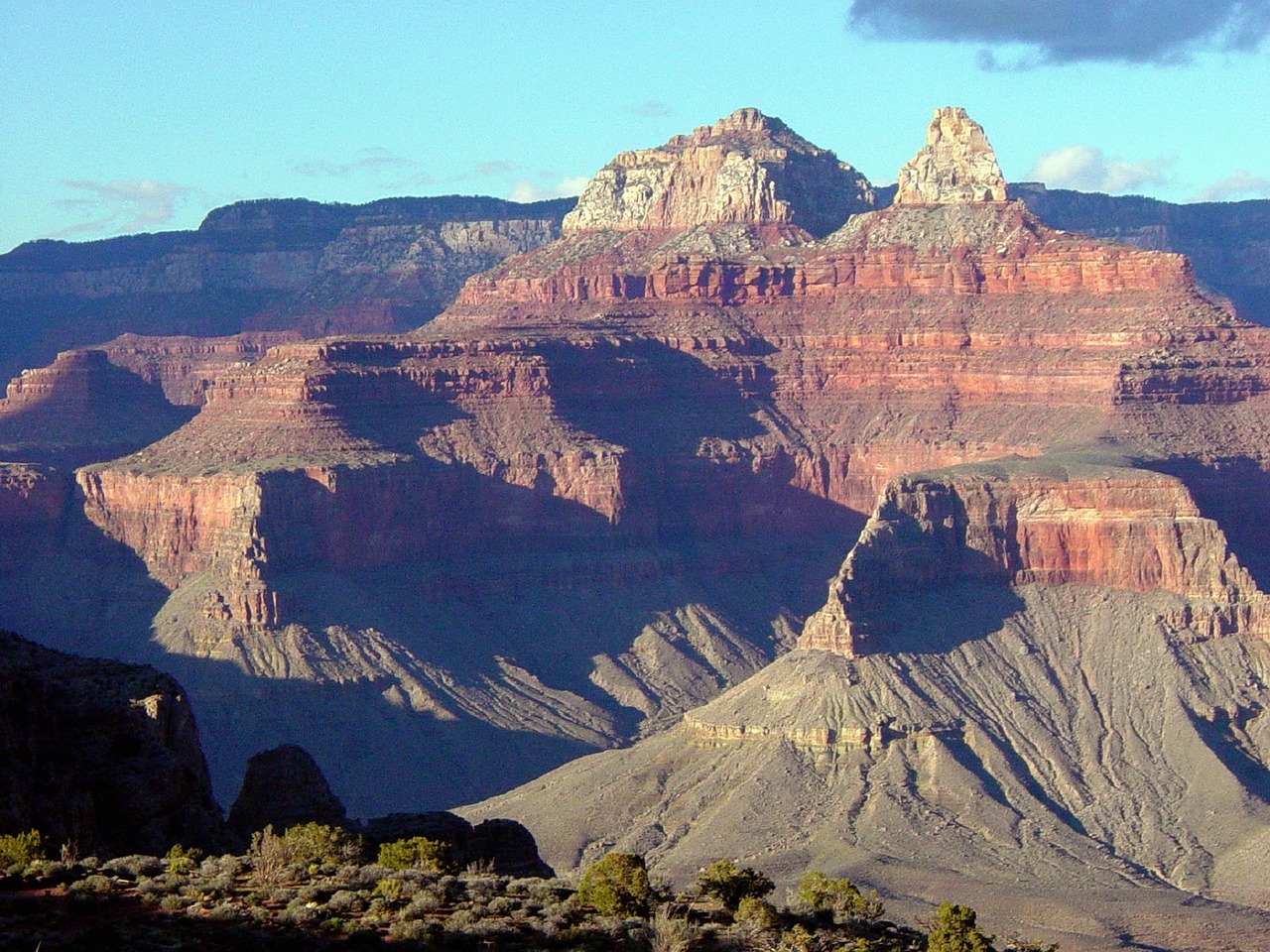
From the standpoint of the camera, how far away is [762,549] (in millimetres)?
119000

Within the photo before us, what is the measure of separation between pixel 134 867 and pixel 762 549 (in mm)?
89442

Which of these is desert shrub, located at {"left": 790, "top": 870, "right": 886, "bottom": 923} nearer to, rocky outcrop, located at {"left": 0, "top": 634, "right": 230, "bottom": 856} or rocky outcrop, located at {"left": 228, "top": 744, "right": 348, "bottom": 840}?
rocky outcrop, located at {"left": 0, "top": 634, "right": 230, "bottom": 856}

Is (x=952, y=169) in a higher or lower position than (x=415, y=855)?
higher

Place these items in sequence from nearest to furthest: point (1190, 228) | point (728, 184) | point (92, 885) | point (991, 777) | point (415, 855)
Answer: point (92, 885) < point (415, 855) < point (991, 777) < point (728, 184) < point (1190, 228)

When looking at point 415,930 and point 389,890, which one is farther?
point 389,890

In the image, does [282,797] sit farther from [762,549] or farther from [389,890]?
[762,549]

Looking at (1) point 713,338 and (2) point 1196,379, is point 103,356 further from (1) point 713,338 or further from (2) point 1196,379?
(2) point 1196,379

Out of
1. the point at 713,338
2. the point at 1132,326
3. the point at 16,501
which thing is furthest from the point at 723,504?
the point at 16,501

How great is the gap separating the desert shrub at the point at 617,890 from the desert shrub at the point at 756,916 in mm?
985

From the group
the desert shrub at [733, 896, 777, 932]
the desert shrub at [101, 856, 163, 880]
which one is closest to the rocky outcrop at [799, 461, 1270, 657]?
the desert shrub at [733, 896, 777, 932]

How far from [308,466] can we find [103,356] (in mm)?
31012

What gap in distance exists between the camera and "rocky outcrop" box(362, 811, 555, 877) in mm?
37525

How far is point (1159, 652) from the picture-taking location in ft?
295

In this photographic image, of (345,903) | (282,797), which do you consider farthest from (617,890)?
(282,797)
